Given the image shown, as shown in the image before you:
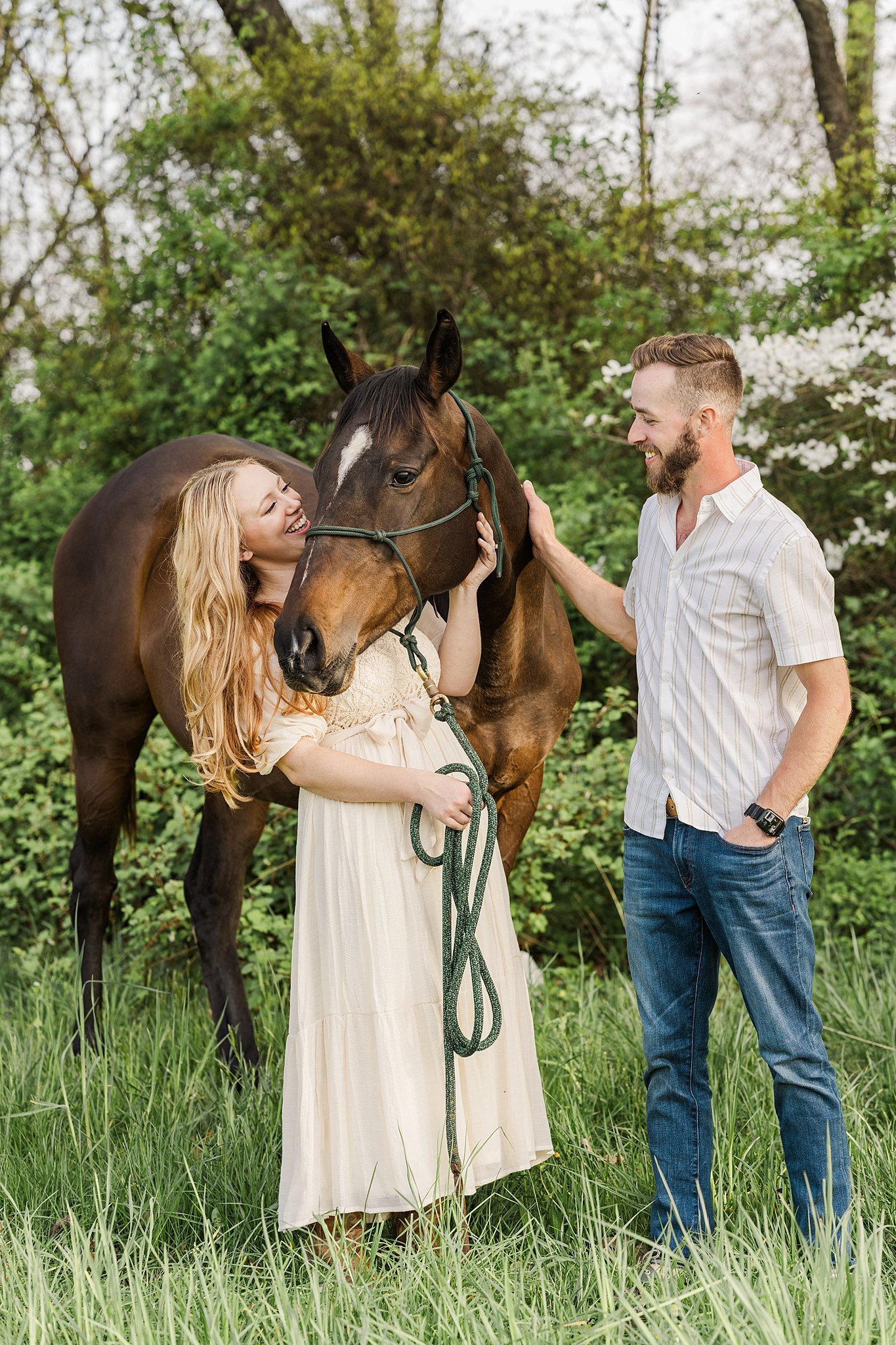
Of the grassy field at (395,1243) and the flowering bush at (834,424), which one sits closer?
the grassy field at (395,1243)

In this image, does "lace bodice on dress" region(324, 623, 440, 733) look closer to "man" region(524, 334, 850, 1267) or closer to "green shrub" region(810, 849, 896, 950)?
"man" region(524, 334, 850, 1267)

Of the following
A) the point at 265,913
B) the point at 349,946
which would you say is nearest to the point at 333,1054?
the point at 349,946

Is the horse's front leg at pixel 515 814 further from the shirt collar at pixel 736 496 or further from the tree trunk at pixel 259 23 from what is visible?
the tree trunk at pixel 259 23

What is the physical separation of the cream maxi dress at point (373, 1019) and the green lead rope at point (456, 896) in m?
0.04

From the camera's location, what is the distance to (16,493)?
22.8 feet

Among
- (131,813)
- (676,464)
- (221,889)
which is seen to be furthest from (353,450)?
(131,813)

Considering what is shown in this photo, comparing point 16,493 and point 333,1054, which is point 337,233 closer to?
point 16,493

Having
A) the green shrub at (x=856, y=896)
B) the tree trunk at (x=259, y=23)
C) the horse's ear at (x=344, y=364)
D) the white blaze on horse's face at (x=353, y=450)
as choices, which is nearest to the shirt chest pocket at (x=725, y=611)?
the white blaze on horse's face at (x=353, y=450)

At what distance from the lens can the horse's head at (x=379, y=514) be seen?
1930 mm

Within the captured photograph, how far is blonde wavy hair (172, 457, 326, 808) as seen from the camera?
2.18 meters

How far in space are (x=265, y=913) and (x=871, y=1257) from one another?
2.84 meters

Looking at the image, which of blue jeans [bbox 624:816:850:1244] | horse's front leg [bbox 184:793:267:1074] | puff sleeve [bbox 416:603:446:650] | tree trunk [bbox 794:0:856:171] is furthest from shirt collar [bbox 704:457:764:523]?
tree trunk [bbox 794:0:856:171]

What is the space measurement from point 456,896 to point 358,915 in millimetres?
186

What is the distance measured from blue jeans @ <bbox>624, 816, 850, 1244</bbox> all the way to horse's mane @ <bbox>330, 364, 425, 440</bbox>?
0.93 m
